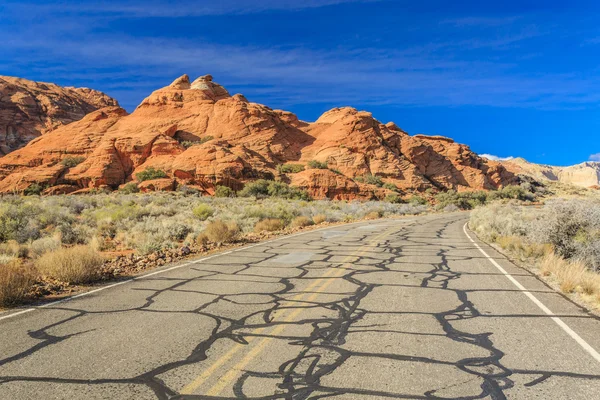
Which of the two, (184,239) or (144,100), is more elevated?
(144,100)

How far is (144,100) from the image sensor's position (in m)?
71.2

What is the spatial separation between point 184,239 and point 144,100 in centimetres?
6215

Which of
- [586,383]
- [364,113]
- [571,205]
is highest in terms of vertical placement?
[364,113]

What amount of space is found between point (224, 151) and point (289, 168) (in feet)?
33.4

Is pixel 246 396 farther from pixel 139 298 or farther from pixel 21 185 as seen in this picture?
pixel 21 185

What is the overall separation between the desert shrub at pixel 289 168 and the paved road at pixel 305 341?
50841 millimetres

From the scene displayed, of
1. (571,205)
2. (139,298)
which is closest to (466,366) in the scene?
(139,298)

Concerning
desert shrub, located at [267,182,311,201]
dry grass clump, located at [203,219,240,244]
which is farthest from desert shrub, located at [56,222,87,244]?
desert shrub, located at [267,182,311,201]

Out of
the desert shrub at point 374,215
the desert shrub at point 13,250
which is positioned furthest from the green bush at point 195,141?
the desert shrub at point 13,250

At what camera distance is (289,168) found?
198 feet

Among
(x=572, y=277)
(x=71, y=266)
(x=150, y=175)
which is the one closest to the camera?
(x=572, y=277)

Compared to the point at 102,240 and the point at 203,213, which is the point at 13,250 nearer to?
the point at 102,240

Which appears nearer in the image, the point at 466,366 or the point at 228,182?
the point at 466,366

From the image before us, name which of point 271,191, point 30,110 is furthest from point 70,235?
point 30,110
